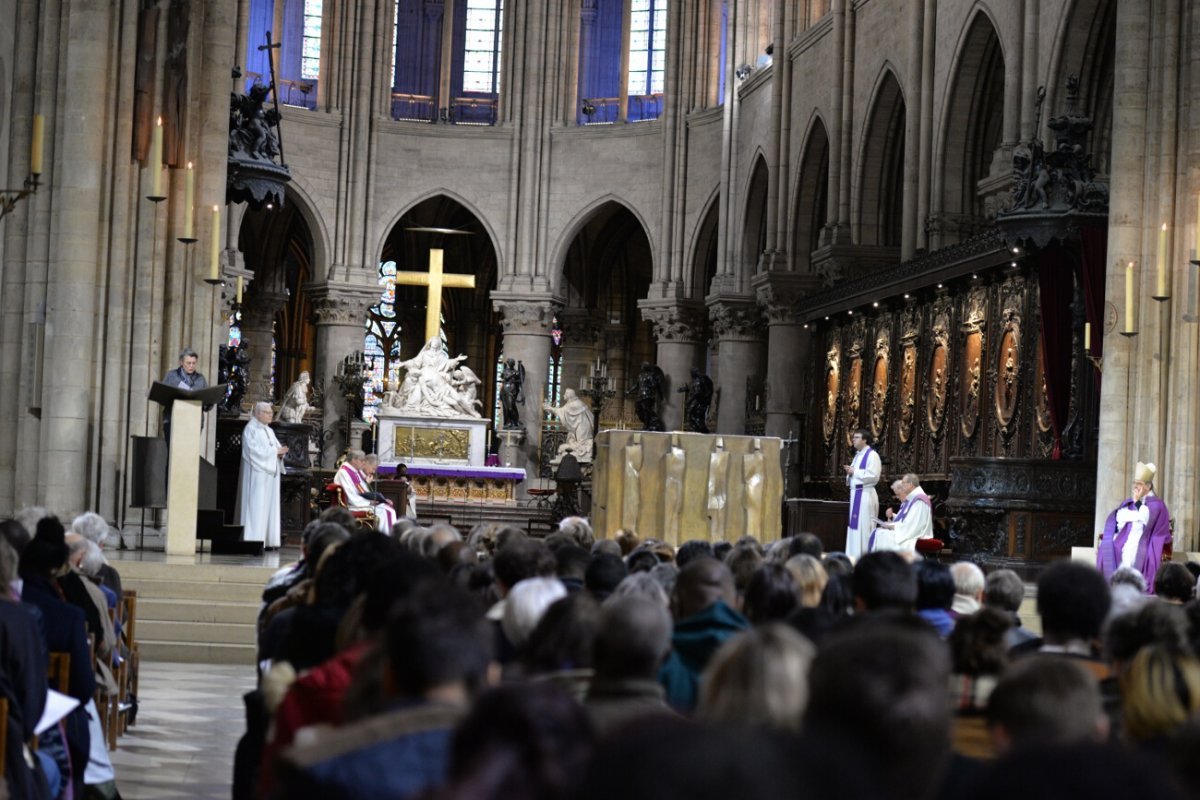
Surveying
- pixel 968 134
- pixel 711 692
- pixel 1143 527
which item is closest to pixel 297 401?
pixel 968 134

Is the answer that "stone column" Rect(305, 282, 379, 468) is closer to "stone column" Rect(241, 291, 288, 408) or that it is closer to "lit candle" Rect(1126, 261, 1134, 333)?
"stone column" Rect(241, 291, 288, 408)

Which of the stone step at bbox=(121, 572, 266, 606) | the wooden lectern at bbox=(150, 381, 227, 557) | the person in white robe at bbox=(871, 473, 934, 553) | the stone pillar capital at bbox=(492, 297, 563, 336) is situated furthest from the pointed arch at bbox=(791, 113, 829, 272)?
the stone step at bbox=(121, 572, 266, 606)

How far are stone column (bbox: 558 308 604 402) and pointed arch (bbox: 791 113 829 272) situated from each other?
10.4 m

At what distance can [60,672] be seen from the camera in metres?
6.54

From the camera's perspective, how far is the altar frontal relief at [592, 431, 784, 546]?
59.0 feet

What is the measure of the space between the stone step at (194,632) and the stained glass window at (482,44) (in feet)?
92.6

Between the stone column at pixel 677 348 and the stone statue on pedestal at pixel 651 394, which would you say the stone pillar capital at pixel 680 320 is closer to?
the stone column at pixel 677 348

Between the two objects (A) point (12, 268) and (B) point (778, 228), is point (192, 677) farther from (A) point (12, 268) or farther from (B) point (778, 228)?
(B) point (778, 228)

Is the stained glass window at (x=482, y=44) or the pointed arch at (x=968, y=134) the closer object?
the pointed arch at (x=968, y=134)

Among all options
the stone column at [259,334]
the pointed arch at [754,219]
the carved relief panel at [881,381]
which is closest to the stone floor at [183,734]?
the carved relief panel at [881,381]

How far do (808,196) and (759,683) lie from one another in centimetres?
3012

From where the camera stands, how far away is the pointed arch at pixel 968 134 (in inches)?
998

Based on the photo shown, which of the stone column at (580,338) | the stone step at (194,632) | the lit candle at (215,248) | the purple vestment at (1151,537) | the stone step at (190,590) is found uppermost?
the stone column at (580,338)

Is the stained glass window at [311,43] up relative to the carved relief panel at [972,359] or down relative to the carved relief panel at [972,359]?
up
